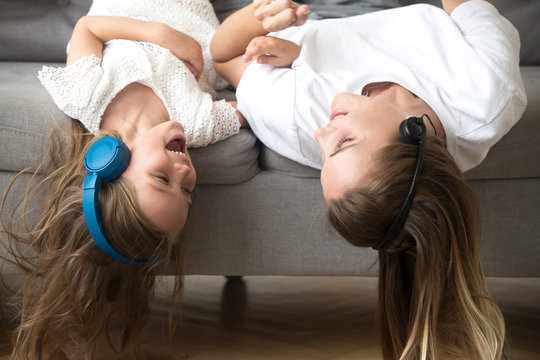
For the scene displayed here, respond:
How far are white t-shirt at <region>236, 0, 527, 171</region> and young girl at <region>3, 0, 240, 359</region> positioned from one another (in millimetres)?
131

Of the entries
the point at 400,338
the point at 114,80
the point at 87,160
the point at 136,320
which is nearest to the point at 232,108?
the point at 114,80

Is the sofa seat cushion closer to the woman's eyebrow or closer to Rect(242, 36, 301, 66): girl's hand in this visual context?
Rect(242, 36, 301, 66): girl's hand

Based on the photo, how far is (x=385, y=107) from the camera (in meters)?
1.12

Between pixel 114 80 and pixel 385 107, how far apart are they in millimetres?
596

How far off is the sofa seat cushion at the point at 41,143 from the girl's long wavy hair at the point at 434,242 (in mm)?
303

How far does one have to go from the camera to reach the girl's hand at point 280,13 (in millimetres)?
1187

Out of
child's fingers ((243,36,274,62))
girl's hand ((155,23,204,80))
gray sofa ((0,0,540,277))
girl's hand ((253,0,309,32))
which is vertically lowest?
gray sofa ((0,0,540,277))

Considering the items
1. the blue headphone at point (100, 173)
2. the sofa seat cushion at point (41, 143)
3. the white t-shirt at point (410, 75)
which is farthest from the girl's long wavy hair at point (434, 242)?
the blue headphone at point (100, 173)

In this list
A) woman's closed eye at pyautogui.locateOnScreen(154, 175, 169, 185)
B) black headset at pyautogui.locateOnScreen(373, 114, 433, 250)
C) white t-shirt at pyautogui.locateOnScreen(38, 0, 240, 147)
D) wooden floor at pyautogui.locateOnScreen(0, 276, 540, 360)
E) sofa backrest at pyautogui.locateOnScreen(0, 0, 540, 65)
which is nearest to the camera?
black headset at pyautogui.locateOnScreen(373, 114, 433, 250)

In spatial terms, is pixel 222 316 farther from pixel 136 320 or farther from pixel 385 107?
pixel 385 107

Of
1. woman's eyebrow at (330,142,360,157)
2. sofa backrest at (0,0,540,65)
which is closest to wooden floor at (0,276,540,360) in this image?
woman's eyebrow at (330,142,360,157)

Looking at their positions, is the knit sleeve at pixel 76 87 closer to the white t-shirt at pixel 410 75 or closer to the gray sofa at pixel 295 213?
the gray sofa at pixel 295 213

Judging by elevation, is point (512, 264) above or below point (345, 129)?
below

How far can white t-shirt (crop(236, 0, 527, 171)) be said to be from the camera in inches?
46.6
